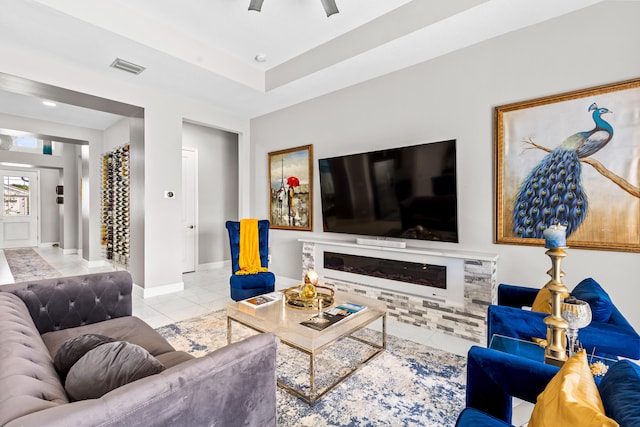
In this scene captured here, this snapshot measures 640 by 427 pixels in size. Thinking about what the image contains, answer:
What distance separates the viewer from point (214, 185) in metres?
6.23

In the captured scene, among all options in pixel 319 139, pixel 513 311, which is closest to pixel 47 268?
pixel 319 139

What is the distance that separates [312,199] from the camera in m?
4.50

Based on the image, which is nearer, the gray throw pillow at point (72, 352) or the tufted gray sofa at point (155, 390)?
the tufted gray sofa at point (155, 390)

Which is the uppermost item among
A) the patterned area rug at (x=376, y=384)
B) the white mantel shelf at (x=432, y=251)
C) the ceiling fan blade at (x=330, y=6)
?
the ceiling fan blade at (x=330, y=6)

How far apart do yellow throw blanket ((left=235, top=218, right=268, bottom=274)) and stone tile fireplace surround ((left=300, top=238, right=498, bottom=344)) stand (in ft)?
3.93

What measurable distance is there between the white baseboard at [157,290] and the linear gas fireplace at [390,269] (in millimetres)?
2300

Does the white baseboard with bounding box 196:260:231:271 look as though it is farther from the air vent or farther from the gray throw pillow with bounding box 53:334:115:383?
the gray throw pillow with bounding box 53:334:115:383

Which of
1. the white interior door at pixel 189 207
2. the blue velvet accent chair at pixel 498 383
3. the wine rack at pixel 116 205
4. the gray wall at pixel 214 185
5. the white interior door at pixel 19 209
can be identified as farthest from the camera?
the white interior door at pixel 19 209

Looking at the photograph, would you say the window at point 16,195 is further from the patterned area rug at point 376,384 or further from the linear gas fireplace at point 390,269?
the linear gas fireplace at point 390,269

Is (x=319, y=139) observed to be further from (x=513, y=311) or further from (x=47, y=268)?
(x=47, y=268)

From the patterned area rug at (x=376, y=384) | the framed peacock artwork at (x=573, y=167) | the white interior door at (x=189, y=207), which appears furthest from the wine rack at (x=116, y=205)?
the framed peacock artwork at (x=573, y=167)

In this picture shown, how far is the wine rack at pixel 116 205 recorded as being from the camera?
208 inches

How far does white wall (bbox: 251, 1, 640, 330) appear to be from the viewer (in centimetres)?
242

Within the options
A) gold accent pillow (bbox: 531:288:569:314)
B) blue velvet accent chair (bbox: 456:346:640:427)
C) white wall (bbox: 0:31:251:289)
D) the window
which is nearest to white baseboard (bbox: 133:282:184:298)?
white wall (bbox: 0:31:251:289)
